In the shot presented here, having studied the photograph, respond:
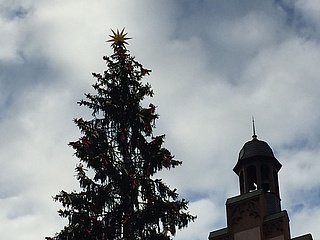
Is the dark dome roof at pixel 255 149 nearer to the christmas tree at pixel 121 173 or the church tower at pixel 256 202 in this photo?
the church tower at pixel 256 202

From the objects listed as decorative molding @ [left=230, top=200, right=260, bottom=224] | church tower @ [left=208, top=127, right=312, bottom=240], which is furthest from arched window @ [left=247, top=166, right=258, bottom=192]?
decorative molding @ [left=230, top=200, right=260, bottom=224]

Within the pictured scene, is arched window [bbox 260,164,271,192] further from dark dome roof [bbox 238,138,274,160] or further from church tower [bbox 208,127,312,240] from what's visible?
dark dome roof [bbox 238,138,274,160]

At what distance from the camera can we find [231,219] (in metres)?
35.8

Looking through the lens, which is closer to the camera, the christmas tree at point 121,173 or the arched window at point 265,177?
the christmas tree at point 121,173

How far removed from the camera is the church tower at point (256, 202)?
3469 centimetres

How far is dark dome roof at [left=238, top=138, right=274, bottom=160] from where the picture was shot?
1563 inches

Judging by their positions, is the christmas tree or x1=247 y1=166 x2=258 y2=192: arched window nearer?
the christmas tree

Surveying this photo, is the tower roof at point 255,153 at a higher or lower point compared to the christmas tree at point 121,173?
higher

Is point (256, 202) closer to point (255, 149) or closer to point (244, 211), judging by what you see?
point (244, 211)

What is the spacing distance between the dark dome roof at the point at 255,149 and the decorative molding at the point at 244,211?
13.8 feet

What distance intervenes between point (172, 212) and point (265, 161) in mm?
13728

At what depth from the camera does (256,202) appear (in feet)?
118

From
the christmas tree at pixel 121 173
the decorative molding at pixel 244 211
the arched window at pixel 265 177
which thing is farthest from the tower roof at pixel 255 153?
the christmas tree at pixel 121 173

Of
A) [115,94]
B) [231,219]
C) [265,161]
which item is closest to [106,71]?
[115,94]
